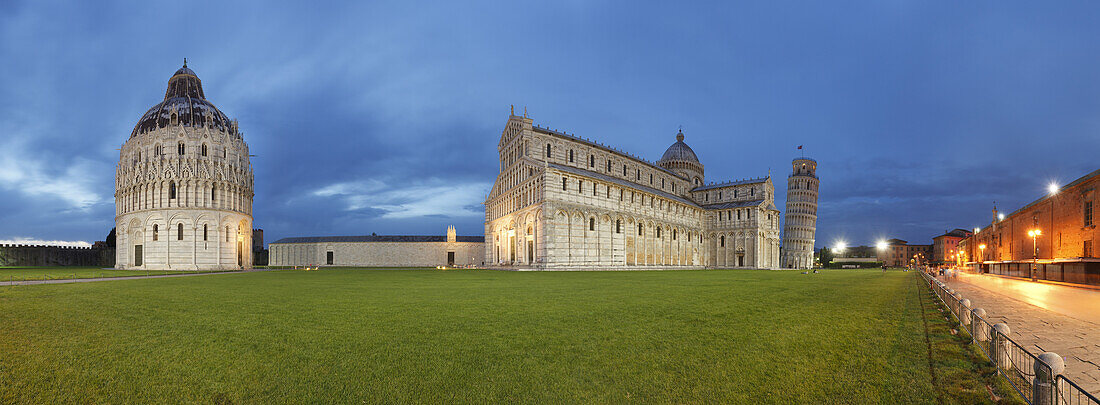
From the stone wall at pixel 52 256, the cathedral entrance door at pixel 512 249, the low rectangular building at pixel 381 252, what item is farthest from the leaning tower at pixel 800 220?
the stone wall at pixel 52 256

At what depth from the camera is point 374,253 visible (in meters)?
74.2

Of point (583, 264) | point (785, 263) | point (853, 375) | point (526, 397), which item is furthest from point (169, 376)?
point (785, 263)

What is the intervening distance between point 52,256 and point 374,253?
4401 cm

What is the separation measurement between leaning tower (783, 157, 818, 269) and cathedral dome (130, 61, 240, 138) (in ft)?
363

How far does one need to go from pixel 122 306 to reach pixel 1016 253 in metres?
66.4

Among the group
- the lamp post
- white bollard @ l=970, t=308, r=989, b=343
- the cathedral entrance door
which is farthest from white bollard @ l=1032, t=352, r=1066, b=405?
the cathedral entrance door

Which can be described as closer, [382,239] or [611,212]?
[611,212]

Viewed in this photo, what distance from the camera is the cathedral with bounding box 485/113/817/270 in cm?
5125

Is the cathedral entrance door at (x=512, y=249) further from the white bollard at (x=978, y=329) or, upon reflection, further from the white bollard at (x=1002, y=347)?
A: the white bollard at (x=1002, y=347)

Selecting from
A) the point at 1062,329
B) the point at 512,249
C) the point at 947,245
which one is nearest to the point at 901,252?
the point at 947,245

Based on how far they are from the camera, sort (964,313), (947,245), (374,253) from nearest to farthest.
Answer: (964,313) < (374,253) < (947,245)

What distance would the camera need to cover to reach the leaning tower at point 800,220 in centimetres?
10975

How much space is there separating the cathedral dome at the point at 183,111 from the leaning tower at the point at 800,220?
363 ft

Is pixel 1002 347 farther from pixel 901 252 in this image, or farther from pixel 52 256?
pixel 901 252
